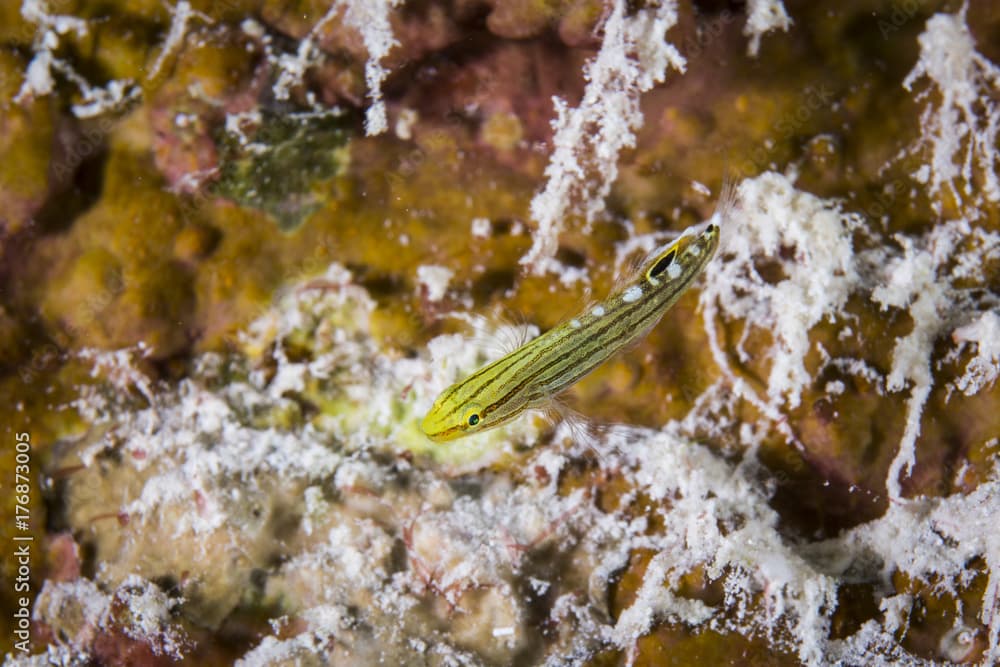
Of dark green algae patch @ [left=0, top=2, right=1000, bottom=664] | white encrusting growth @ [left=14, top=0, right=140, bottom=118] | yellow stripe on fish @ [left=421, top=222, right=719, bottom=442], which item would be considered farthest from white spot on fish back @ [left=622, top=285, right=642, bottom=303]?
white encrusting growth @ [left=14, top=0, right=140, bottom=118]

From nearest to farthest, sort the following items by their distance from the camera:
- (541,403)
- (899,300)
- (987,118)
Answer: (541,403), (899,300), (987,118)

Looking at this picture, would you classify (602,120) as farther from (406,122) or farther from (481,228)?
(406,122)

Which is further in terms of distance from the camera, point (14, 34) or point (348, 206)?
point (348, 206)

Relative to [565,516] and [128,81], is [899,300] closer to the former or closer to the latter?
[565,516]

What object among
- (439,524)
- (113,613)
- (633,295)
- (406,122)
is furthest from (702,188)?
(113,613)

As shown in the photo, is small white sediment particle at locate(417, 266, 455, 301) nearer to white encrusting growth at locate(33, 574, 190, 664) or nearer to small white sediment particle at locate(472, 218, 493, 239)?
small white sediment particle at locate(472, 218, 493, 239)

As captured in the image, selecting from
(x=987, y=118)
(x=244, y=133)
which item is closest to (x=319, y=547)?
(x=244, y=133)
